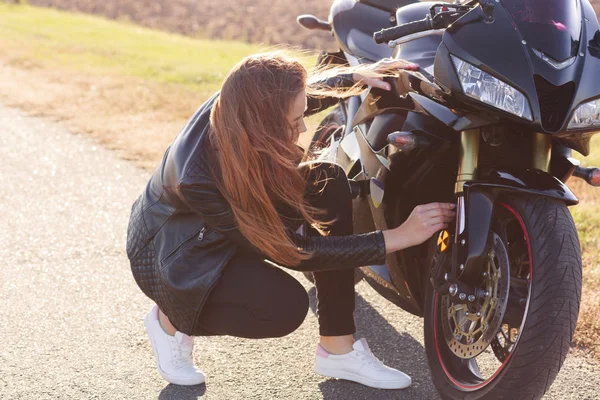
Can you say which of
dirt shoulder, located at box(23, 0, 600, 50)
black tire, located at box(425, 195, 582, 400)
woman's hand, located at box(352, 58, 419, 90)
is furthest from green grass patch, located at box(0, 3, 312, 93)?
black tire, located at box(425, 195, 582, 400)

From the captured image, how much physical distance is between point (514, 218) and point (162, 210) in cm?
116

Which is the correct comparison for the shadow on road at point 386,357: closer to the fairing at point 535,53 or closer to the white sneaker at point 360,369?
the white sneaker at point 360,369

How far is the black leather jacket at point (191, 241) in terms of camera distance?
9.98 feet

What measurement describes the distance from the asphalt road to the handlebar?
119 cm

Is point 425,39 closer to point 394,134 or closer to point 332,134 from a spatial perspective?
point 394,134

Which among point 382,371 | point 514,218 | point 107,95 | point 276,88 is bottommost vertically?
point 107,95

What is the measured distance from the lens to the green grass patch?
10531 mm

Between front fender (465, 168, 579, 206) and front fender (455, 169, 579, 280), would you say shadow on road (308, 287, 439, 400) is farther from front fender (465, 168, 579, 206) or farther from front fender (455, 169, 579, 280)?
front fender (465, 168, 579, 206)

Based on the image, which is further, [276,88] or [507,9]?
Answer: [276,88]

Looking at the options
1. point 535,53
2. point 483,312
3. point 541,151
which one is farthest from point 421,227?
point 535,53

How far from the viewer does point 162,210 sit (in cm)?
325

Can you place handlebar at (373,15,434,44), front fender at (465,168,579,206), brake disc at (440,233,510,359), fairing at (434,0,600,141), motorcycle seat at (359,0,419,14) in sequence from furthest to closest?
motorcycle seat at (359,0,419,14), handlebar at (373,15,434,44), brake disc at (440,233,510,359), front fender at (465,168,579,206), fairing at (434,0,600,141)

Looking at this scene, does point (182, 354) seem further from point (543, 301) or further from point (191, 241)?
point (543, 301)

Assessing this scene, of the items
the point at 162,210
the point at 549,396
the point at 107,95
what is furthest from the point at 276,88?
the point at 107,95
